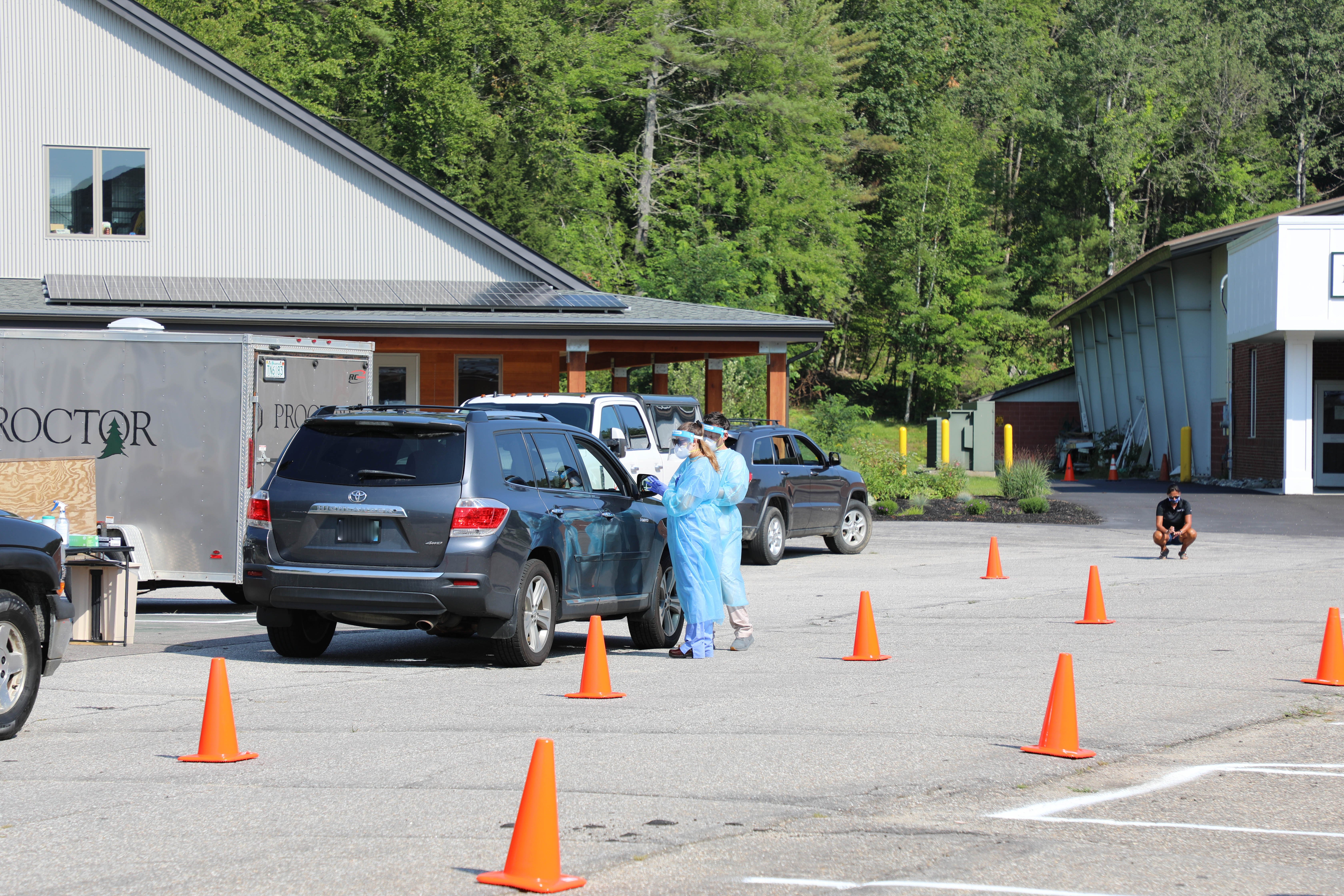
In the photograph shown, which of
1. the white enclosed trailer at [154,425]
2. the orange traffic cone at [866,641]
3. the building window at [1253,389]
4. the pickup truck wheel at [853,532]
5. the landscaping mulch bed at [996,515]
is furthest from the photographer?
the building window at [1253,389]

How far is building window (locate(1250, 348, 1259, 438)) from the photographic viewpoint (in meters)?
34.3

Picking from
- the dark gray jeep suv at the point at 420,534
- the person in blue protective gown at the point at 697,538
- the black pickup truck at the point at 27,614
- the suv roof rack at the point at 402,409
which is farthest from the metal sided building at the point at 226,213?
the black pickup truck at the point at 27,614

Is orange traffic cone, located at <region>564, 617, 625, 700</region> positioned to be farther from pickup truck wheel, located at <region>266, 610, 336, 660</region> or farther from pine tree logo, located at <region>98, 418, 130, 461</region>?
pine tree logo, located at <region>98, 418, 130, 461</region>

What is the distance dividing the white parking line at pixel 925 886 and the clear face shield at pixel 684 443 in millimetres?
6046

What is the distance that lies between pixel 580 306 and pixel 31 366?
40.5ft

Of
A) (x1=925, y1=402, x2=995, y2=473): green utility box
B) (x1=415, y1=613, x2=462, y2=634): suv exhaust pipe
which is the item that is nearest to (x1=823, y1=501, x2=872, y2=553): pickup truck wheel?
(x1=415, y1=613, x2=462, y2=634): suv exhaust pipe

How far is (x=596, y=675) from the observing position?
9.23m

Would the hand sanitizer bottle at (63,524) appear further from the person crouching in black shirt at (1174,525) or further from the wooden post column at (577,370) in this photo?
the person crouching in black shirt at (1174,525)

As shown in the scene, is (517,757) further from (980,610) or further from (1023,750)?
(980,610)

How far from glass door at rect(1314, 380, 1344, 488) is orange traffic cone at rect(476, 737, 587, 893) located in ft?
109

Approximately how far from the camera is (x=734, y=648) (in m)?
11.7

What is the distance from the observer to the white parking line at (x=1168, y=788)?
6113mm

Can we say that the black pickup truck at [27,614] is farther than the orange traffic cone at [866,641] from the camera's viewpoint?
No

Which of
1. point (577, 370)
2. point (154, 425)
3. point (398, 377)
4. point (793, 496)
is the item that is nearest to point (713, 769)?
Result: point (154, 425)
